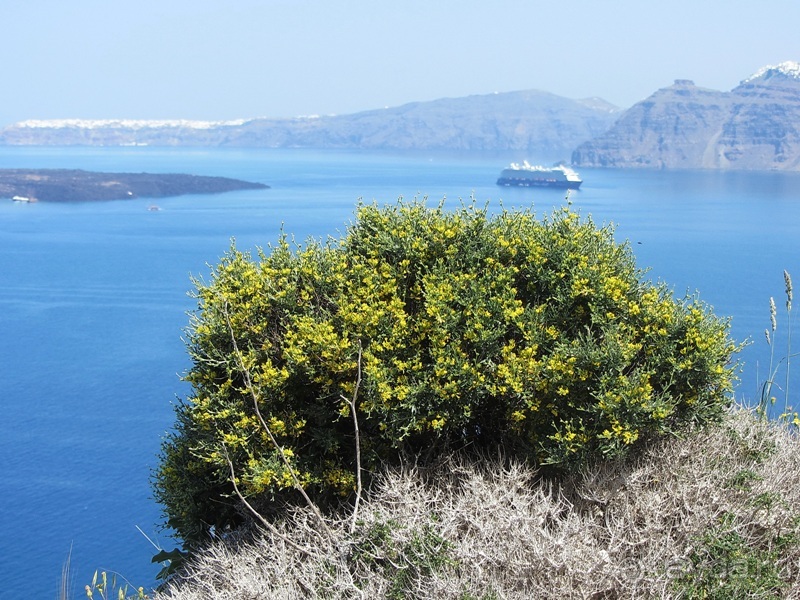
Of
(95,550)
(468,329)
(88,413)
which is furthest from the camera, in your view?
(88,413)

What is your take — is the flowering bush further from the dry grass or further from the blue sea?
the blue sea

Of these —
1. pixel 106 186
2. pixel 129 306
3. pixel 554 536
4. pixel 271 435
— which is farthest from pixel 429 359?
pixel 106 186

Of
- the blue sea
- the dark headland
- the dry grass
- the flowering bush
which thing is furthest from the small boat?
the dry grass

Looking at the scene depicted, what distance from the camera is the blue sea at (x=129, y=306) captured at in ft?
88.0

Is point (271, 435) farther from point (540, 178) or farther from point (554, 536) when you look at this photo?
point (540, 178)

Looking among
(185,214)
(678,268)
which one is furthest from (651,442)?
(185,214)

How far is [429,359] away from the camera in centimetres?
693

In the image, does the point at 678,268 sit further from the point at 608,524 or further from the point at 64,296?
the point at 608,524

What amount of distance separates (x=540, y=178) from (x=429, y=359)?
11889 centimetres

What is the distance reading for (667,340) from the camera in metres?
6.85

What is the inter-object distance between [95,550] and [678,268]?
4355cm

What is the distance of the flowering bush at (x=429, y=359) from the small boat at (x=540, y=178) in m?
115

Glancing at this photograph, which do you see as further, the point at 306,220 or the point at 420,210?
the point at 306,220

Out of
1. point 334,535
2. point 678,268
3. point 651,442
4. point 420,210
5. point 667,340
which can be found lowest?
point 678,268
